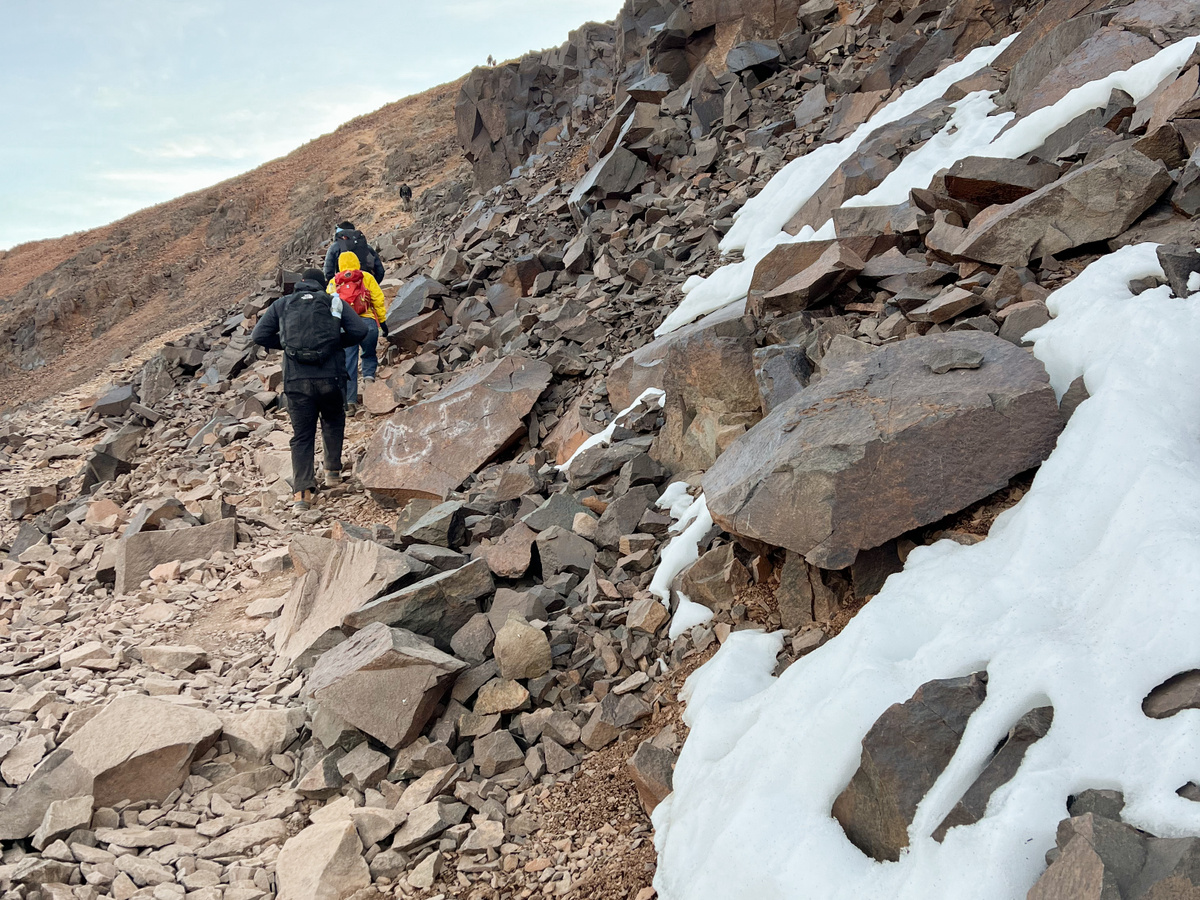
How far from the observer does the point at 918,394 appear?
363cm

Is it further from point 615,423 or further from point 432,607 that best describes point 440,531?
point 615,423

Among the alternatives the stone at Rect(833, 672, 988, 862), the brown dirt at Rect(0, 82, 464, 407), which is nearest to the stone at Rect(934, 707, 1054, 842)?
the stone at Rect(833, 672, 988, 862)

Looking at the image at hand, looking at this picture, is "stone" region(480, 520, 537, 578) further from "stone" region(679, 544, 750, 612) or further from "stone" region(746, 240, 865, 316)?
"stone" region(746, 240, 865, 316)

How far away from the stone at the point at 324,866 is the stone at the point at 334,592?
1627mm

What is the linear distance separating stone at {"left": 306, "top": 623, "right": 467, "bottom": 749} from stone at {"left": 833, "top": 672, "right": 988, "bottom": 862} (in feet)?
7.52

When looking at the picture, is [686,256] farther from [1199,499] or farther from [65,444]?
[65,444]

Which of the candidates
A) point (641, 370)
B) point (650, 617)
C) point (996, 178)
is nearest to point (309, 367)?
point (641, 370)

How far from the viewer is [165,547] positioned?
7.09m

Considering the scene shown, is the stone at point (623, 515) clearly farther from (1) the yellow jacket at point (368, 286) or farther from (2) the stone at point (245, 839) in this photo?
(1) the yellow jacket at point (368, 286)

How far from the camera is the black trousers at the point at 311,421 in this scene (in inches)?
318

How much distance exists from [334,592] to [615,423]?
9.10 feet

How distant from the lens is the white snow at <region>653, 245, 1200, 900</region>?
84.0 inches

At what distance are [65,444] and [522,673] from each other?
1192 centimetres

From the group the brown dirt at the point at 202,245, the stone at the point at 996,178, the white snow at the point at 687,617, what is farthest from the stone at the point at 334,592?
the brown dirt at the point at 202,245
